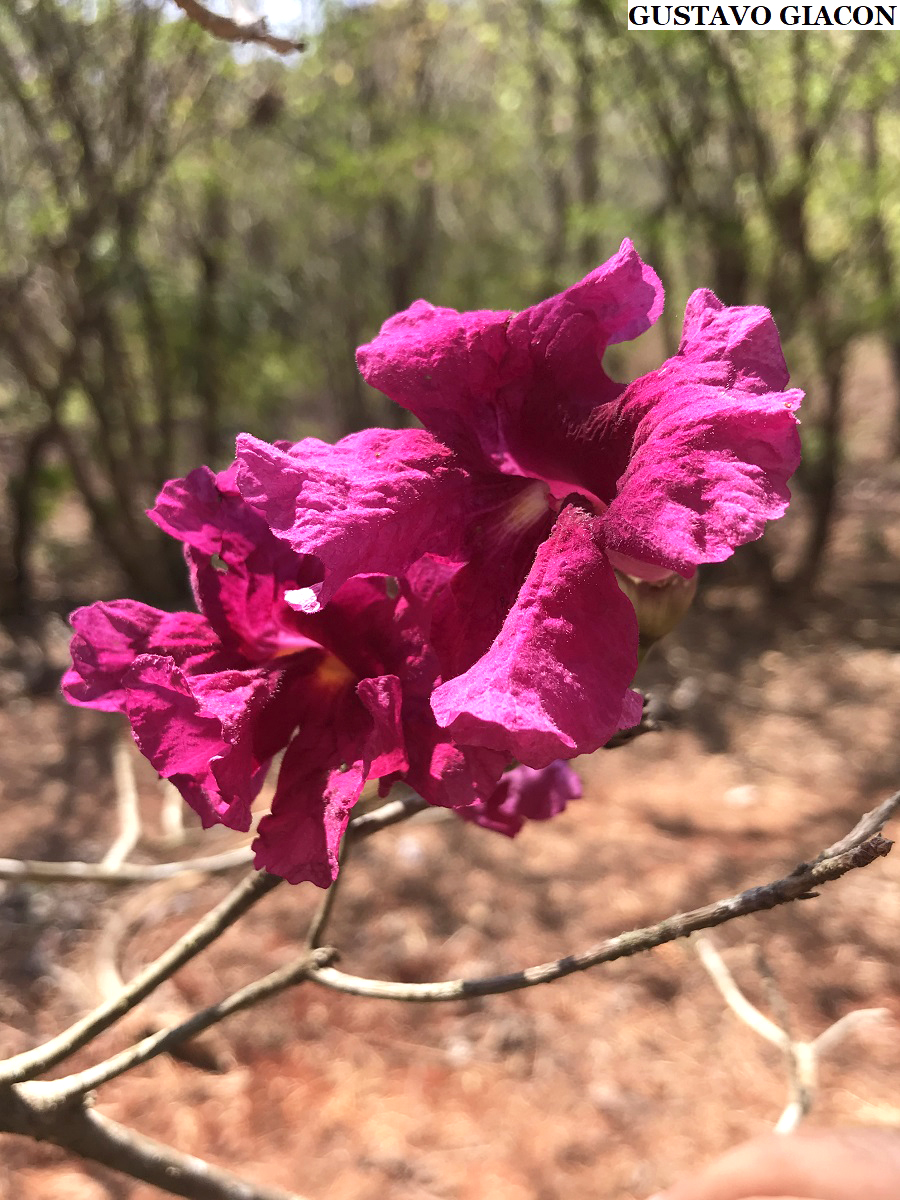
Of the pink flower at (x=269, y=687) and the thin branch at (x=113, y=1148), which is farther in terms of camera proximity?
the thin branch at (x=113, y=1148)

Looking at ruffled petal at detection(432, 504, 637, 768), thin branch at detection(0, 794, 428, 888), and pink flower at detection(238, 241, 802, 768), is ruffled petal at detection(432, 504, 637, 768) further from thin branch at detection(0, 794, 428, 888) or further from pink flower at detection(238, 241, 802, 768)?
thin branch at detection(0, 794, 428, 888)

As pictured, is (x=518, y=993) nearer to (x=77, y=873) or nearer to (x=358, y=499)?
(x=77, y=873)

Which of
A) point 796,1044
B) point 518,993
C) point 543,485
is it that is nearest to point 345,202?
point 518,993

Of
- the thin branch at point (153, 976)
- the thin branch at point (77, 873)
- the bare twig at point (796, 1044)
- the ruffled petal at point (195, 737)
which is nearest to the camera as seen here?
the ruffled petal at point (195, 737)

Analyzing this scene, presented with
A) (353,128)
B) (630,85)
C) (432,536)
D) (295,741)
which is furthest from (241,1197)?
(353,128)

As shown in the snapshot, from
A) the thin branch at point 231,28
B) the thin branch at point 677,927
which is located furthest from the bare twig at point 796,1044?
the thin branch at point 231,28

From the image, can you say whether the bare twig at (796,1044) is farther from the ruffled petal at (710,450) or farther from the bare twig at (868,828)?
the ruffled petal at (710,450)

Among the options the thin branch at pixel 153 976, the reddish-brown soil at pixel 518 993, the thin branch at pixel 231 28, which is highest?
the thin branch at pixel 231 28

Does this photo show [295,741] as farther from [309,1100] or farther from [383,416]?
[383,416]
